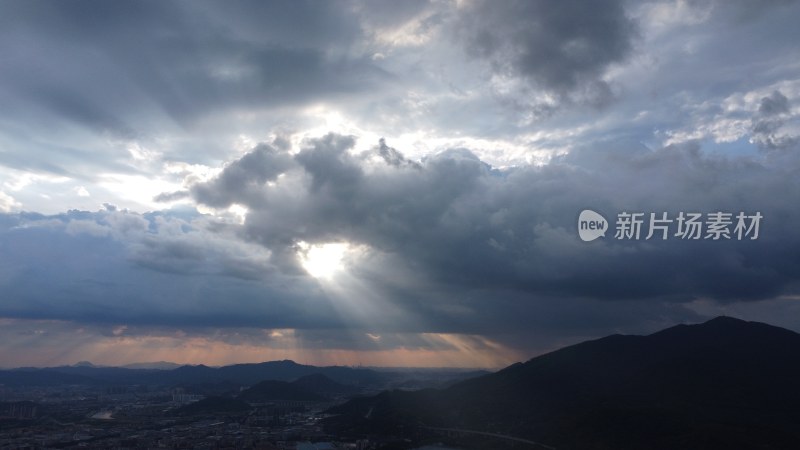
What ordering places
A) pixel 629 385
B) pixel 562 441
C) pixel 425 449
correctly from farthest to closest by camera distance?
1. pixel 629 385
2. pixel 425 449
3. pixel 562 441

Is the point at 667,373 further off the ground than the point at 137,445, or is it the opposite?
the point at 667,373

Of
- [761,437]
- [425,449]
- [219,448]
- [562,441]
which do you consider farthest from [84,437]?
[761,437]

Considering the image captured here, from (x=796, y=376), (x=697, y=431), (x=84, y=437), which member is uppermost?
(x=796, y=376)

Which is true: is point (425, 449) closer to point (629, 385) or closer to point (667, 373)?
point (629, 385)

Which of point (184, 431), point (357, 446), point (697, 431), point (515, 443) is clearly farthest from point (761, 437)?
point (184, 431)

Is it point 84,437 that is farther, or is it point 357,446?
point 84,437

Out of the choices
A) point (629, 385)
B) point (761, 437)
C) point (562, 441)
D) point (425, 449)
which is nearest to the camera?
point (761, 437)

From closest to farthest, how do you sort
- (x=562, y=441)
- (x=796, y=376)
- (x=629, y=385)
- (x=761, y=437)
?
(x=761, y=437) → (x=562, y=441) → (x=796, y=376) → (x=629, y=385)

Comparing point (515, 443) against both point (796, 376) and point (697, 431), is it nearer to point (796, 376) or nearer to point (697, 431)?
point (697, 431)

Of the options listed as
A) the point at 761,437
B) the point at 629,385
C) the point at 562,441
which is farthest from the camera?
the point at 629,385
